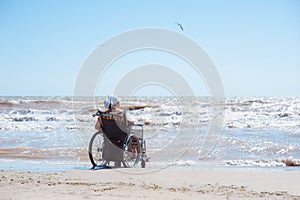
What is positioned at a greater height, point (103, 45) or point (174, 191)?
point (103, 45)

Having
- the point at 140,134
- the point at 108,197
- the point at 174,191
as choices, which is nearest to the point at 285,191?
the point at 174,191

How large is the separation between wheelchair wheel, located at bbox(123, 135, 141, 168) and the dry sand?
1.74 ft

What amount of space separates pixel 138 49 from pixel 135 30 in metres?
0.56

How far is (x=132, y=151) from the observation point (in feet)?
21.7

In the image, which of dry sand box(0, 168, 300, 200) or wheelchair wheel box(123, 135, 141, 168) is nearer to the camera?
dry sand box(0, 168, 300, 200)

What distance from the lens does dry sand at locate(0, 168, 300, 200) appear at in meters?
4.21

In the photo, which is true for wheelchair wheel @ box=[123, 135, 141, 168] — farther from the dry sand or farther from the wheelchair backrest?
the dry sand

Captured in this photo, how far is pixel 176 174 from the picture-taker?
222 inches

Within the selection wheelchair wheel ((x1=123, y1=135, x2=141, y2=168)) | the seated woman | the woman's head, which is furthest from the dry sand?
the woman's head

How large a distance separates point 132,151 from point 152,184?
1830 mm

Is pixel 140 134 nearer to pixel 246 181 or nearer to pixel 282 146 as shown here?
pixel 246 181

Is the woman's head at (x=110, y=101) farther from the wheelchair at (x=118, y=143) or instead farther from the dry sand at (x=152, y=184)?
the dry sand at (x=152, y=184)

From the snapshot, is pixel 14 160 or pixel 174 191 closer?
pixel 174 191

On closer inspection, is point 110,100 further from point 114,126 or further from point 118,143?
point 118,143
